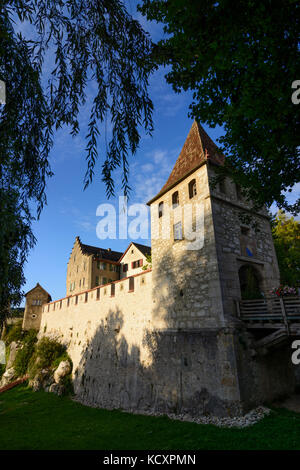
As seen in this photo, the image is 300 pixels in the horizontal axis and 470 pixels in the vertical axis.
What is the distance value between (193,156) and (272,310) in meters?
7.98

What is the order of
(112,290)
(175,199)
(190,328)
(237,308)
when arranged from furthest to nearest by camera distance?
(112,290), (175,199), (190,328), (237,308)

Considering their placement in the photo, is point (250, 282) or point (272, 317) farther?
point (250, 282)

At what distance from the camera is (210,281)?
30.6 ft

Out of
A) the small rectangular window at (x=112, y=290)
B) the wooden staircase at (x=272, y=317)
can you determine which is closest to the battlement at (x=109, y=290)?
the small rectangular window at (x=112, y=290)

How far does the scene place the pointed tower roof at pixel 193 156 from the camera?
37.6 feet

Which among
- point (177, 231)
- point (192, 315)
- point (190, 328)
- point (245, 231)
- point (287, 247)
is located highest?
point (287, 247)

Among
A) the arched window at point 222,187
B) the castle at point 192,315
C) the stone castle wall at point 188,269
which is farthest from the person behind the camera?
the arched window at point 222,187

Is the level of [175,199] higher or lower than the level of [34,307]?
higher

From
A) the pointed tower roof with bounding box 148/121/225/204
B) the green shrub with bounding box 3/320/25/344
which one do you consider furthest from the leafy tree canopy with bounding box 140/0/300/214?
the green shrub with bounding box 3/320/25/344

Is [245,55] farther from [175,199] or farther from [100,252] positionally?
[100,252]

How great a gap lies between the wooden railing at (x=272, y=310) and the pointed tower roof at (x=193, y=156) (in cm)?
622

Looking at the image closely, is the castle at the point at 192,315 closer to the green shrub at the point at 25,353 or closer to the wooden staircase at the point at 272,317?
the wooden staircase at the point at 272,317

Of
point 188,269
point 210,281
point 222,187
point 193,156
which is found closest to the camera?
point 210,281

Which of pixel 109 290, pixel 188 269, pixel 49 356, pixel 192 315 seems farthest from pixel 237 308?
pixel 49 356
